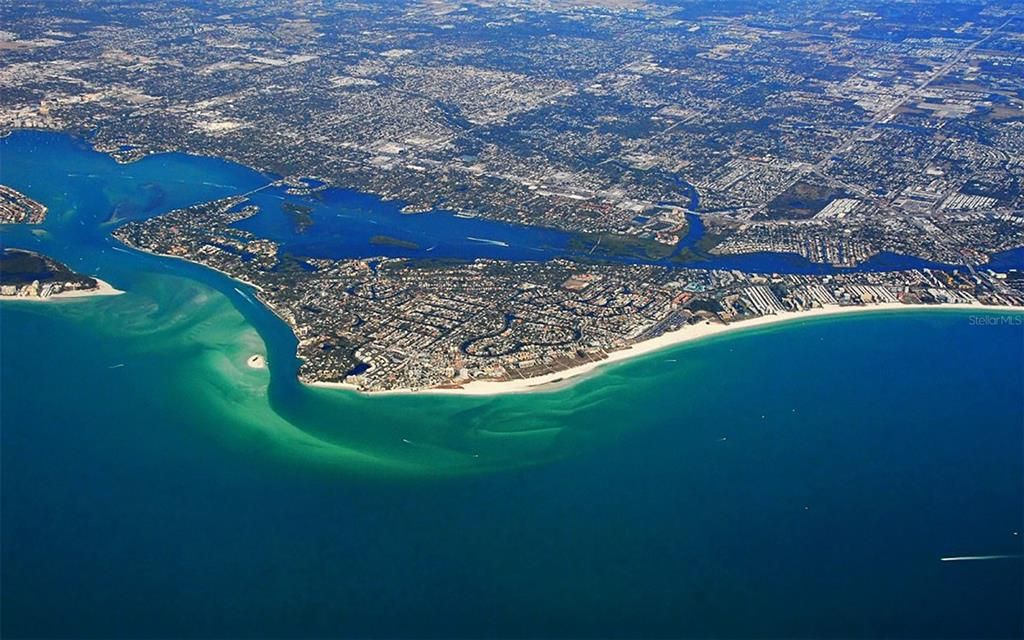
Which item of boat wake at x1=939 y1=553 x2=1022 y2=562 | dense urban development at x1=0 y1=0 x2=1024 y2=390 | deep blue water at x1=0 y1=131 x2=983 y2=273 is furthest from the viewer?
deep blue water at x1=0 y1=131 x2=983 y2=273

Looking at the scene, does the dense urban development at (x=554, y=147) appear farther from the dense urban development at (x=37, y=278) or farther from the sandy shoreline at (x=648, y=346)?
the dense urban development at (x=37, y=278)

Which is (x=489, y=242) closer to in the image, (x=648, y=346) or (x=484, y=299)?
(x=484, y=299)

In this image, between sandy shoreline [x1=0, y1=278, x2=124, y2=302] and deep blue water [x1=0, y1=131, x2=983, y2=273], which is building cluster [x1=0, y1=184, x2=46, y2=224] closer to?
deep blue water [x1=0, y1=131, x2=983, y2=273]

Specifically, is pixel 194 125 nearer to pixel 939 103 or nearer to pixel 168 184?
pixel 168 184

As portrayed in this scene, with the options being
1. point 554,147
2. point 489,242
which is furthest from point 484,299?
point 554,147

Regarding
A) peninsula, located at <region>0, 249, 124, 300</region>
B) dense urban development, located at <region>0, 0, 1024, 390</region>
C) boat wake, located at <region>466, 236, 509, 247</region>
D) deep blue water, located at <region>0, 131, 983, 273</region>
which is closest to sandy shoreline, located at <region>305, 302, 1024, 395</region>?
dense urban development, located at <region>0, 0, 1024, 390</region>

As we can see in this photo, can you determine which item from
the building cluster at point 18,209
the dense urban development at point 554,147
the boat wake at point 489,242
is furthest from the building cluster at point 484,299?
the building cluster at point 18,209
